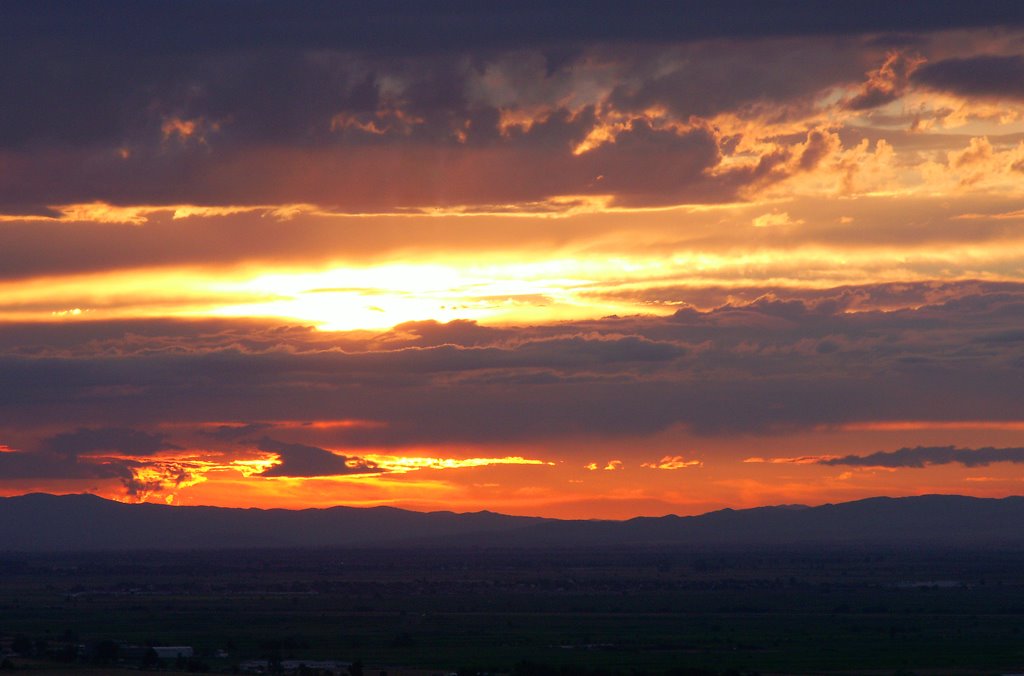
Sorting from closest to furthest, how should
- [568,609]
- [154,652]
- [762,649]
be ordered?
[154,652] < [762,649] < [568,609]

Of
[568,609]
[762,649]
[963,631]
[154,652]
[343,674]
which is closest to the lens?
[343,674]

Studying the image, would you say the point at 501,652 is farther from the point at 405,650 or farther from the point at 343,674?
the point at 343,674

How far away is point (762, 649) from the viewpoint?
10712 cm

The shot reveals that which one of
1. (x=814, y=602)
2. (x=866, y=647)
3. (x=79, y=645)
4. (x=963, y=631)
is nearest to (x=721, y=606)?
(x=814, y=602)

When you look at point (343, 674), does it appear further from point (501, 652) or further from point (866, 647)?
point (866, 647)

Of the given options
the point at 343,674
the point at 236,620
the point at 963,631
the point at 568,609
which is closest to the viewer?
the point at 343,674

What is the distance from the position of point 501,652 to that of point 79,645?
2873 centimetres

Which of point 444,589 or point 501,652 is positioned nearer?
point 501,652

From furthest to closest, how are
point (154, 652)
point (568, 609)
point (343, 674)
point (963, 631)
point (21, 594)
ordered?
point (21, 594) < point (568, 609) < point (963, 631) < point (154, 652) < point (343, 674)

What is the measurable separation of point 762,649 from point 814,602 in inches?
2067

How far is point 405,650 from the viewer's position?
355 feet

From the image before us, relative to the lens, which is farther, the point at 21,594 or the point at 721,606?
the point at 21,594

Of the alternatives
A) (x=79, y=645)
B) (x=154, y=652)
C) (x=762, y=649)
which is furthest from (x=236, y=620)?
(x=762, y=649)

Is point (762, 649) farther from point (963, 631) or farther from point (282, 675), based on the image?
point (282, 675)
